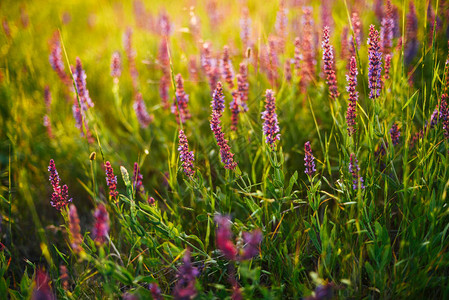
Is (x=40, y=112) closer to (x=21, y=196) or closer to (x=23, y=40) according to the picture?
(x=21, y=196)

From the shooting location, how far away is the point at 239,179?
1962 mm

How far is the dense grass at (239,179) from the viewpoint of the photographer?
138 cm

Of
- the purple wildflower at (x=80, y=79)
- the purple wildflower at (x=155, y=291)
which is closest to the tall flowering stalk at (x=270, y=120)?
the purple wildflower at (x=155, y=291)

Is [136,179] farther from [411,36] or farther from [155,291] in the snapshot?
[411,36]

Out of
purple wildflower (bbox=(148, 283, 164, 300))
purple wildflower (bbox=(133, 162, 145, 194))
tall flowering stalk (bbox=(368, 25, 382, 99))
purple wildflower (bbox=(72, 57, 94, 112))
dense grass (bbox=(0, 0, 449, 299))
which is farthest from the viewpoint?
purple wildflower (bbox=(72, 57, 94, 112))

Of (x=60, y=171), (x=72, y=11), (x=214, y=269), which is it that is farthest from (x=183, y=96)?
(x=72, y=11)

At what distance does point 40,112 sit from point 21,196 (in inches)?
40.1

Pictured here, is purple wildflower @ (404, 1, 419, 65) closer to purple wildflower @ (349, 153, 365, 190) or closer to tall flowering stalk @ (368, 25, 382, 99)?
tall flowering stalk @ (368, 25, 382, 99)

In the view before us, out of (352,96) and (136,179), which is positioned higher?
(352,96)

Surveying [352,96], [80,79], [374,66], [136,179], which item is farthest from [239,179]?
[80,79]

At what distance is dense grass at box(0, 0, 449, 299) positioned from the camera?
4.53 feet

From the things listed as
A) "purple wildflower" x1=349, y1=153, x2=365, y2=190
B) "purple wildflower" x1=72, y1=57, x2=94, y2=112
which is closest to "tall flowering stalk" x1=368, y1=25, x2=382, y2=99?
"purple wildflower" x1=349, y1=153, x2=365, y2=190

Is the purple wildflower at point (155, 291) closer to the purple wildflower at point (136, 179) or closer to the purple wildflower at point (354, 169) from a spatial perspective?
the purple wildflower at point (136, 179)

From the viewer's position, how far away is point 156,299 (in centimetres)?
122
